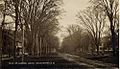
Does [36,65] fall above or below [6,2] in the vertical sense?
below

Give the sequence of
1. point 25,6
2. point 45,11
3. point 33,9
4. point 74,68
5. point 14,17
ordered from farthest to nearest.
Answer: point 45,11 < point 33,9 < point 25,6 < point 14,17 < point 74,68

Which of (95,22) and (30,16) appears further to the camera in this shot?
(95,22)

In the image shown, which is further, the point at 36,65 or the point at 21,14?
the point at 21,14

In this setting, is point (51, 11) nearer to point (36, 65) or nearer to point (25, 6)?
point (25, 6)

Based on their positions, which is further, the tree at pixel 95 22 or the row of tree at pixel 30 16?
the tree at pixel 95 22

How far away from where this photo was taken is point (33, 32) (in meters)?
25.2

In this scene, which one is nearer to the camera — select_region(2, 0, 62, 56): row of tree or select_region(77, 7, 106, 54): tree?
select_region(2, 0, 62, 56): row of tree

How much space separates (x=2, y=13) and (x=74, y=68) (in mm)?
13508

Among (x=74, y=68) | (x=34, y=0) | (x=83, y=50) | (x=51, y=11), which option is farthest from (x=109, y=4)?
(x=83, y=50)

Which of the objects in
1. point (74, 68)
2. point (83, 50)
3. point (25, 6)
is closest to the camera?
point (74, 68)

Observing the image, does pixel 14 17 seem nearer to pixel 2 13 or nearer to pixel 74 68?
pixel 2 13

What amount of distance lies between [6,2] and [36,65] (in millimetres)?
11662

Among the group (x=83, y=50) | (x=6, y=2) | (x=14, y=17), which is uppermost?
(x=6, y=2)

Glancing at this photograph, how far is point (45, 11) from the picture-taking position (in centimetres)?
2669
